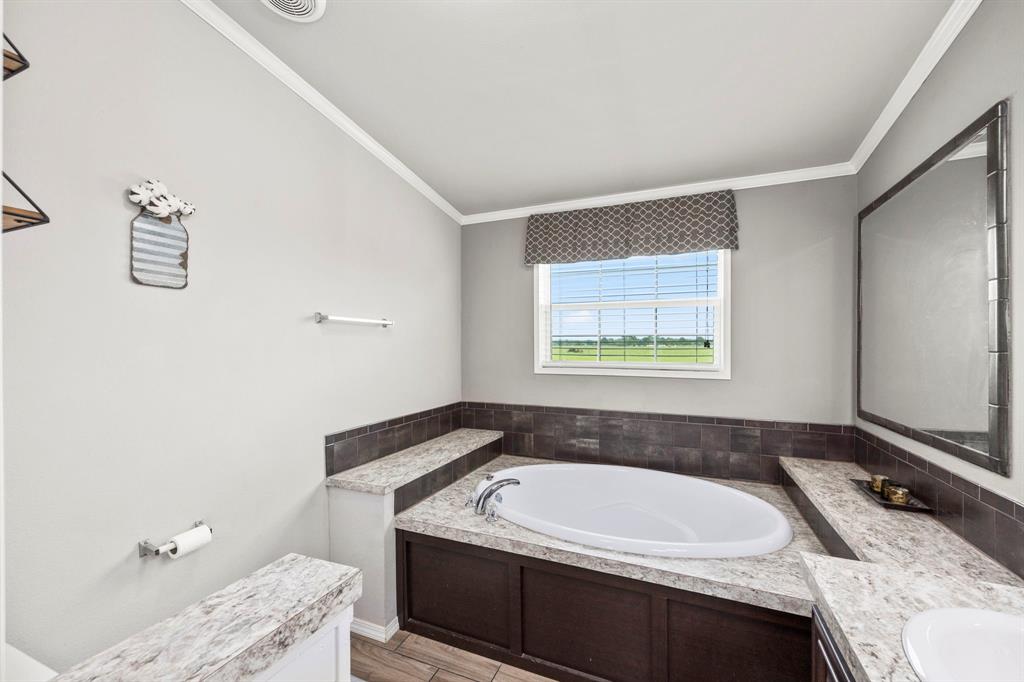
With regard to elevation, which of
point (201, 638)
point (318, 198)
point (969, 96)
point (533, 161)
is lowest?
point (201, 638)

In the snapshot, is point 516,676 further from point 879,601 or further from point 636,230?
point 636,230

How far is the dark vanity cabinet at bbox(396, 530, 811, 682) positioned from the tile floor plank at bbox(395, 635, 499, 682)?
0.04 metres

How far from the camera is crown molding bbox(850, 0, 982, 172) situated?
1.45 metres

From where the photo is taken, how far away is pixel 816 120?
2150 mm

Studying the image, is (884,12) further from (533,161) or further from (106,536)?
(106,536)

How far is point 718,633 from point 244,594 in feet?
→ 5.30

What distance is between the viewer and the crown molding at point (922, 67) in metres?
1.45

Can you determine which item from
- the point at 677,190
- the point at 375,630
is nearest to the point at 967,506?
the point at 677,190

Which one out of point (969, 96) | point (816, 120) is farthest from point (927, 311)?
point (816, 120)

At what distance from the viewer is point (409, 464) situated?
97.8 inches

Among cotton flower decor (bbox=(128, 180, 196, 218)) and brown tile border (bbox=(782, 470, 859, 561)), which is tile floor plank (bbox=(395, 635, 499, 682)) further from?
cotton flower decor (bbox=(128, 180, 196, 218))

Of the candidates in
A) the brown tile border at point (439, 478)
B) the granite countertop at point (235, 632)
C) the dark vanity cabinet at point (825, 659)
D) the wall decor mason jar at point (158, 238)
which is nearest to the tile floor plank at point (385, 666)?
the brown tile border at point (439, 478)

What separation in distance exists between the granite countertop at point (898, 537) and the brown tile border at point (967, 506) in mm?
36

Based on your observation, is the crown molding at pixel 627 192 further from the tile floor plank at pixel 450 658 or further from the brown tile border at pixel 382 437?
the tile floor plank at pixel 450 658
